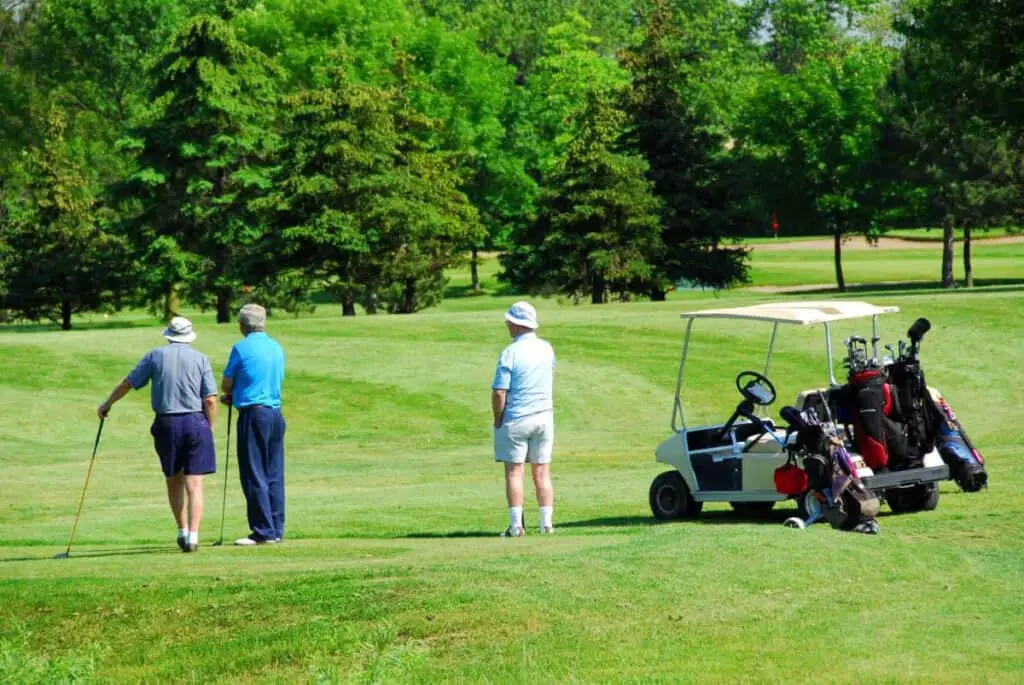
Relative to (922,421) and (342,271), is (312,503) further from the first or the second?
(342,271)

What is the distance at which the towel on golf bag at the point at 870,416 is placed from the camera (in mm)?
15727

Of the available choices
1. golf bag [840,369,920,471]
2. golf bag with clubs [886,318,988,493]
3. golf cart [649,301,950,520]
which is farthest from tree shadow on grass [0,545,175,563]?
golf bag with clubs [886,318,988,493]

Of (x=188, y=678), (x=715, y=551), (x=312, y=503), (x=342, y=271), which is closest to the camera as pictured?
(x=188, y=678)

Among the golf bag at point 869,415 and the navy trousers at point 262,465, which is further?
the golf bag at point 869,415

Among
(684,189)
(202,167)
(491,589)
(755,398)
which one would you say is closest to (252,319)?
(491,589)

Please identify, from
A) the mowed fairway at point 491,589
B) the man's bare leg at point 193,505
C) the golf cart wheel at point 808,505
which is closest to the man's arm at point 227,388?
the man's bare leg at point 193,505

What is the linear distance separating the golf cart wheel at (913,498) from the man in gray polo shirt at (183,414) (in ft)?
22.3

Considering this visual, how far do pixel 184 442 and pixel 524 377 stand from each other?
2.94 m

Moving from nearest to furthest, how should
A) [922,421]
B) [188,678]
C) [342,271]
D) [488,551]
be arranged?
[188,678], [488,551], [922,421], [342,271]

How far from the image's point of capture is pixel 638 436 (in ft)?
97.7

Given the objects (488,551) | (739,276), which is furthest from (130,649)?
(739,276)

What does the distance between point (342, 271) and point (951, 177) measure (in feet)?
80.3

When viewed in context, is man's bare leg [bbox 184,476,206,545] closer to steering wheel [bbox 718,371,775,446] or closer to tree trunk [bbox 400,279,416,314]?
steering wheel [bbox 718,371,775,446]

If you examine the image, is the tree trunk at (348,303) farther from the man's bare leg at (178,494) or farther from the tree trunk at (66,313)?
the man's bare leg at (178,494)
